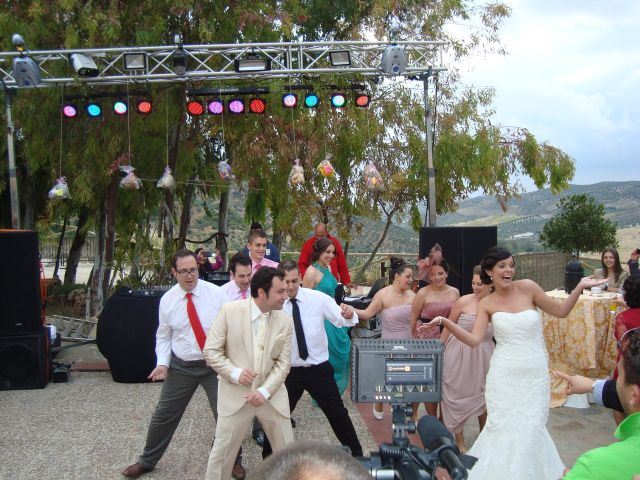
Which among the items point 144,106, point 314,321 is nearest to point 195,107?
point 144,106

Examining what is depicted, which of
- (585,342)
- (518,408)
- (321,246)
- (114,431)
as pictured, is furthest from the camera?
(585,342)

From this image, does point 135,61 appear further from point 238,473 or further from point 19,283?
point 238,473

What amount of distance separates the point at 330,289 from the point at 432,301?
1.27 m

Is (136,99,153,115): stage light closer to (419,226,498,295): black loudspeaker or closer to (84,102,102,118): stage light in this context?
(84,102,102,118): stage light

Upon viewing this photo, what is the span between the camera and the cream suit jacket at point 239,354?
14.2 ft

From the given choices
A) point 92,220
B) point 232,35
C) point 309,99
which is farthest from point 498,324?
point 92,220

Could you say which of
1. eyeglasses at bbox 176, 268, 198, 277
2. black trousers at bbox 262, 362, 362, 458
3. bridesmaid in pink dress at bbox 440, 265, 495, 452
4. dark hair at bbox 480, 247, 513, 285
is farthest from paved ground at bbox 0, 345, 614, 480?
dark hair at bbox 480, 247, 513, 285

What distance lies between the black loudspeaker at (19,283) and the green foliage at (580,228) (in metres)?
15.5

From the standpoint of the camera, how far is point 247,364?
436 cm

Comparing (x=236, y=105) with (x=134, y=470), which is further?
(x=236, y=105)

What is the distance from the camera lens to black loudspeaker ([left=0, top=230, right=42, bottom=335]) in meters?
8.05

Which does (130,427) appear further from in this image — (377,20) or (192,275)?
(377,20)

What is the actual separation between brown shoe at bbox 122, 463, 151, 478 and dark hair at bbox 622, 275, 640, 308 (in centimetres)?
391

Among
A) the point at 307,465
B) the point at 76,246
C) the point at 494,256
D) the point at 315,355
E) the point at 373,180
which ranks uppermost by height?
the point at 373,180
